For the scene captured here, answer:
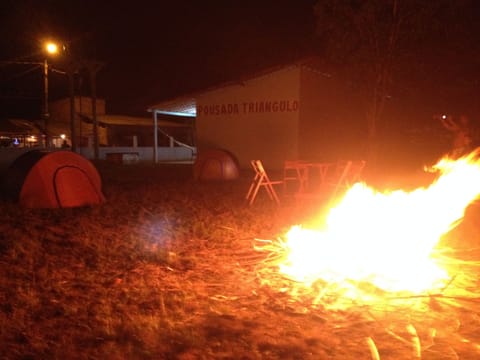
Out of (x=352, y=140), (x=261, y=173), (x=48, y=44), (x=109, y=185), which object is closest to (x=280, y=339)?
(x=261, y=173)

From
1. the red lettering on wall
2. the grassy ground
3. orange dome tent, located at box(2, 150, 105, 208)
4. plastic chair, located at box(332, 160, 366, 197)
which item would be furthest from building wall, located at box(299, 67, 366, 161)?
the grassy ground

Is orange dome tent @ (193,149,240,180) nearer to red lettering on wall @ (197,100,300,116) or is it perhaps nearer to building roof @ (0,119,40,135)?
red lettering on wall @ (197,100,300,116)

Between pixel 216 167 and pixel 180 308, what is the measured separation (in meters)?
9.92

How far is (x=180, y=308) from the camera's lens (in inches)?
162

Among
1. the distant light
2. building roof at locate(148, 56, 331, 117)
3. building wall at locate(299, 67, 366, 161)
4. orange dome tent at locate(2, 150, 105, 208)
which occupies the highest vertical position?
the distant light

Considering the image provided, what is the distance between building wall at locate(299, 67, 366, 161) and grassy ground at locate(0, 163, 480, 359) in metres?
10.7

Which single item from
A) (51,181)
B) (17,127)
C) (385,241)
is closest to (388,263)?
(385,241)

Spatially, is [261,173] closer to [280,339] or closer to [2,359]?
[280,339]

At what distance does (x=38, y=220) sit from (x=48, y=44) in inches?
671

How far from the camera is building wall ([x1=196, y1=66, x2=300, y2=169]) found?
1705 centimetres

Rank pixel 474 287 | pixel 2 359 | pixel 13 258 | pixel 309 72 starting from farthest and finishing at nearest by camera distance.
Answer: pixel 309 72, pixel 13 258, pixel 474 287, pixel 2 359

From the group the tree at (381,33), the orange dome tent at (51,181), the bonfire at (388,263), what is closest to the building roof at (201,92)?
the tree at (381,33)

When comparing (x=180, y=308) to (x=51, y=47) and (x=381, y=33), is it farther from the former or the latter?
(x=51, y=47)

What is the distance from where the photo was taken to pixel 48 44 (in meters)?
21.9
